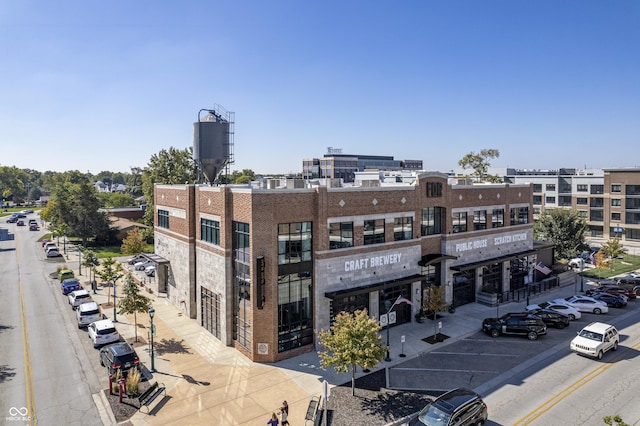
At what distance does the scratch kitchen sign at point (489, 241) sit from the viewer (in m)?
39.0

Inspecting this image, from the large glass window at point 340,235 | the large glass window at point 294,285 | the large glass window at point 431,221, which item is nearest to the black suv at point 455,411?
the large glass window at point 294,285

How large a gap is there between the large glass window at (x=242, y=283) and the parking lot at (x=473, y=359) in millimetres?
10094

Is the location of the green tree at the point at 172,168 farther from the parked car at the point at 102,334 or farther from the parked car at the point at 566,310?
the parked car at the point at 566,310

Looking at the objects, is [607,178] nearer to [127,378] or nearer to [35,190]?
[127,378]

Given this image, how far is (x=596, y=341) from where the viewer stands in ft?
88.5

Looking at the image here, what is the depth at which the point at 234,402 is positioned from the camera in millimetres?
21672

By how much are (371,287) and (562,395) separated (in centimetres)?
1316

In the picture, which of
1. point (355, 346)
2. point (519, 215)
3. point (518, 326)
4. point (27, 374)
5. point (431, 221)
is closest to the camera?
point (355, 346)

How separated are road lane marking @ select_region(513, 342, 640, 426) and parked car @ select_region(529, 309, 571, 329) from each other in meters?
6.21

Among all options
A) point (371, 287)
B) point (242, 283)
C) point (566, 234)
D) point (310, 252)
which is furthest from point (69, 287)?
point (566, 234)

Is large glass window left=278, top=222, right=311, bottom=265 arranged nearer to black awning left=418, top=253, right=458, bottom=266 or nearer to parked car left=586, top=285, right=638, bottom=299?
black awning left=418, top=253, right=458, bottom=266

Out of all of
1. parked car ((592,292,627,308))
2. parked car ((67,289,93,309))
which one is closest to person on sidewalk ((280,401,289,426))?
parked car ((67,289,93,309))

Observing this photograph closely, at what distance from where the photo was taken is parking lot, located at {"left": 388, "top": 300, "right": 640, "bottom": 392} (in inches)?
949

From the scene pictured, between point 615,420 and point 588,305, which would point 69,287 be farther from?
point 588,305
